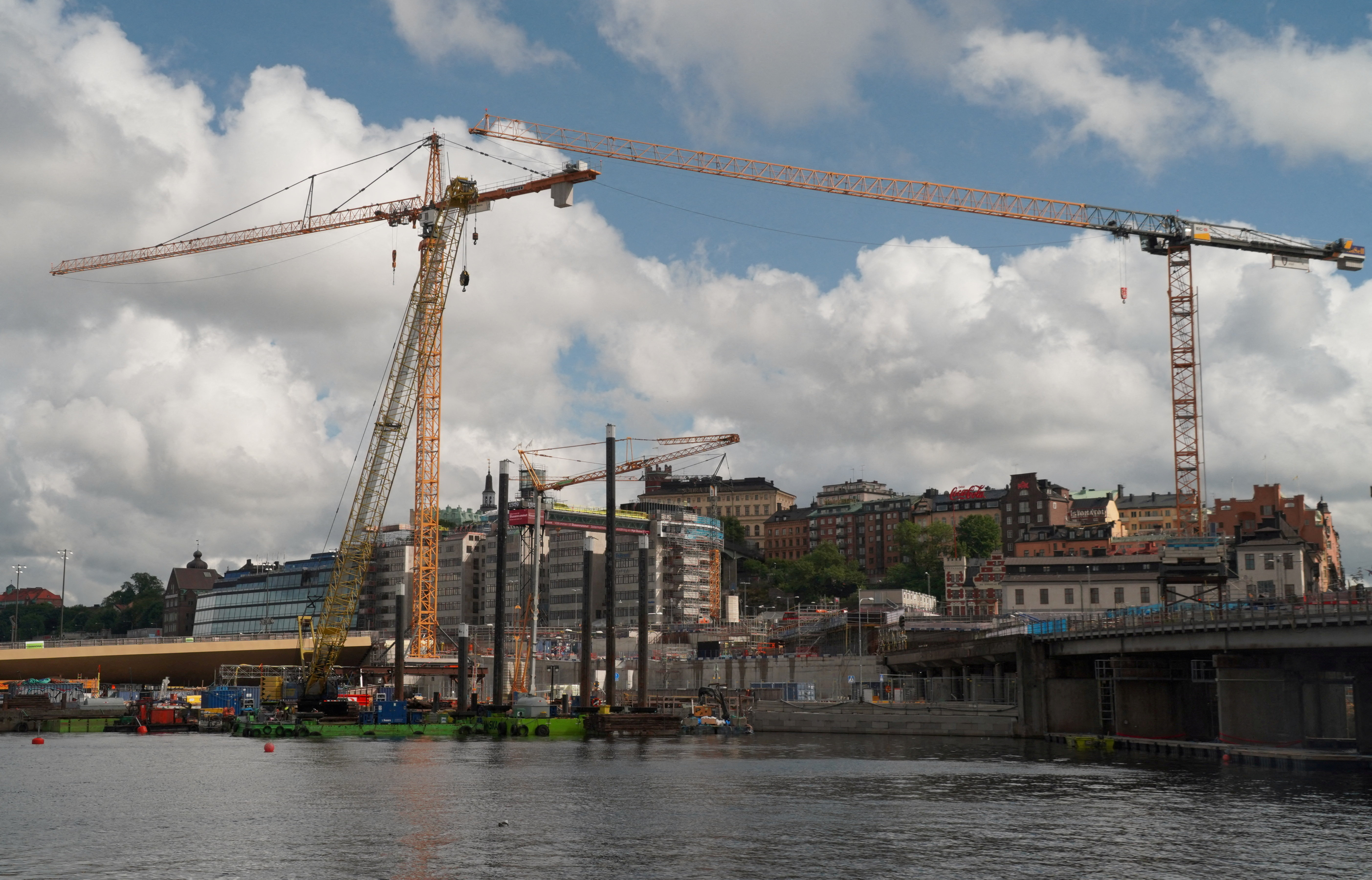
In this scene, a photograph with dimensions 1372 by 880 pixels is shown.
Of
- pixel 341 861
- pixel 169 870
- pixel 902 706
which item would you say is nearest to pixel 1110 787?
pixel 341 861

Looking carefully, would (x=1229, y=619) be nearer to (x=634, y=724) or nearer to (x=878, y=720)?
(x=878, y=720)

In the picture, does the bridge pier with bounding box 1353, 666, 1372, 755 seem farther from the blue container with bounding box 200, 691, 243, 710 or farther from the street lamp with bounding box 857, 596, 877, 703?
the blue container with bounding box 200, 691, 243, 710

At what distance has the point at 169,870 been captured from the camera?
47.3 metres

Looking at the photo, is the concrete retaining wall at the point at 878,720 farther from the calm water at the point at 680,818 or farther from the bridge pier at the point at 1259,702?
the bridge pier at the point at 1259,702

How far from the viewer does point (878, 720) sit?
5074 inches

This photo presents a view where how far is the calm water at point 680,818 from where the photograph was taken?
4797cm

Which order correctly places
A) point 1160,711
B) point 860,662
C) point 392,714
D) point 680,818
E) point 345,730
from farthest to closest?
point 860,662 < point 392,714 < point 345,730 < point 1160,711 < point 680,818

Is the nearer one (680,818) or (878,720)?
(680,818)

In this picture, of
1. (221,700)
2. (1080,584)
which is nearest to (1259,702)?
(1080,584)

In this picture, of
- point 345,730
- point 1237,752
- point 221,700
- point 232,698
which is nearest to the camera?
point 1237,752

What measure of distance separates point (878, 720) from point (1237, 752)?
1924 inches

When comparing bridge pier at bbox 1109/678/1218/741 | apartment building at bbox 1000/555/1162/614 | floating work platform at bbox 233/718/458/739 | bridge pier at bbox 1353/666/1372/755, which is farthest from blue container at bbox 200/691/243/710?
bridge pier at bbox 1353/666/1372/755

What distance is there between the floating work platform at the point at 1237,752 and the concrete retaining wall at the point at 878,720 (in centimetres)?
1010

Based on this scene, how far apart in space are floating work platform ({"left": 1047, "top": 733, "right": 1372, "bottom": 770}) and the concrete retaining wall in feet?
33.1
